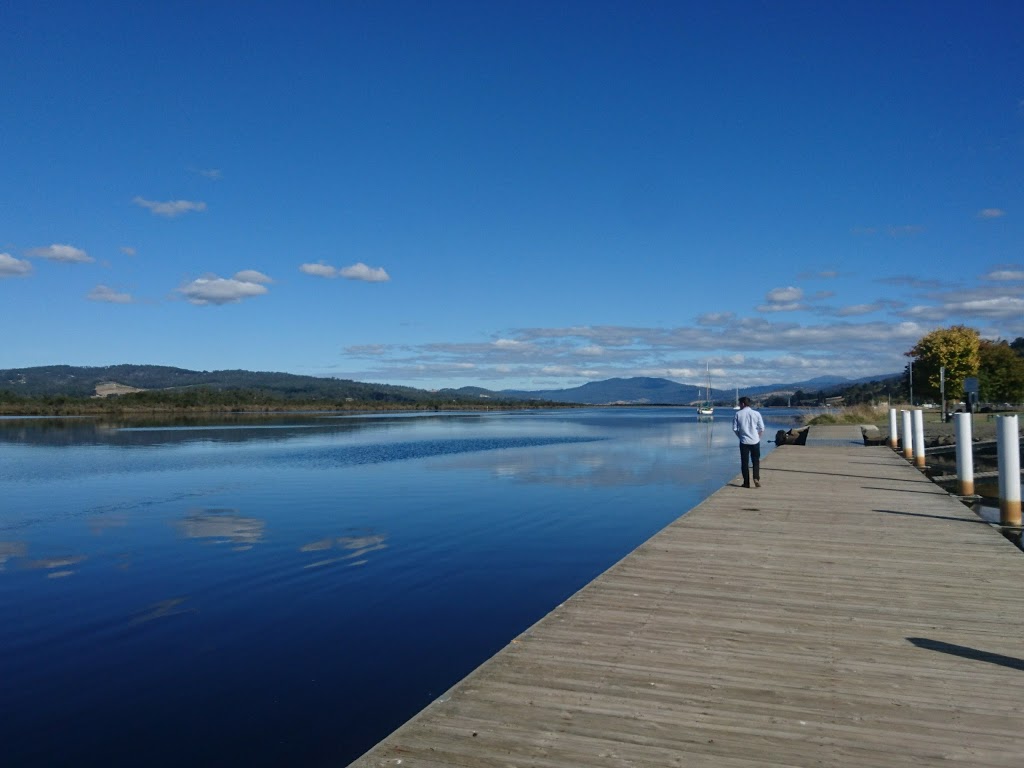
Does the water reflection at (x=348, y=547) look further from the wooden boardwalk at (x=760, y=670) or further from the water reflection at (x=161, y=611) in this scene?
the wooden boardwalk at (x=760, y=670)

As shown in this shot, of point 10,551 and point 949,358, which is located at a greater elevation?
point 949,358

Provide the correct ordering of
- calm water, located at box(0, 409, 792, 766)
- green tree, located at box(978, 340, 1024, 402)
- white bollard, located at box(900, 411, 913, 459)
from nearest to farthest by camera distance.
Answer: calm water, located at box(0, 409, 792, 766)
white bollard, located at box(900, 411, 913, 459)
green tree, located at box(978, 340, 1024, 402)

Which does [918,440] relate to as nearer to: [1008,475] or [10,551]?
[1008,475]

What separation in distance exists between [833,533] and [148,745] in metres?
8.32

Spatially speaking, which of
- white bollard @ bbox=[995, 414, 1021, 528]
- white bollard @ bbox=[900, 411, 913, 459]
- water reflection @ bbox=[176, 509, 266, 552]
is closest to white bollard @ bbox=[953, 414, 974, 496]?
white bollard @ bbox=[995, 414, 1021, 528]

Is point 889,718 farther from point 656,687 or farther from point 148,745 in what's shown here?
point 148,745

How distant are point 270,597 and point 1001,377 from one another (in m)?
68.5

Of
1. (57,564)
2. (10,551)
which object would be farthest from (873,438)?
(10,551)

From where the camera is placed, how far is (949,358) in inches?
2153

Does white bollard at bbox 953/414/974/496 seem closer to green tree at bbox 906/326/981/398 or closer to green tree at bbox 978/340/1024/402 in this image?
green tree at bbox 906/326/981/398

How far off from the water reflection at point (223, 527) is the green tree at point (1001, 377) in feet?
202

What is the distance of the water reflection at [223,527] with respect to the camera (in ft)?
44.4

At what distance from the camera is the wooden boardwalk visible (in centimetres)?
380

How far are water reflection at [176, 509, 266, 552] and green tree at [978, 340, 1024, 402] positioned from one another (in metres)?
61.4
